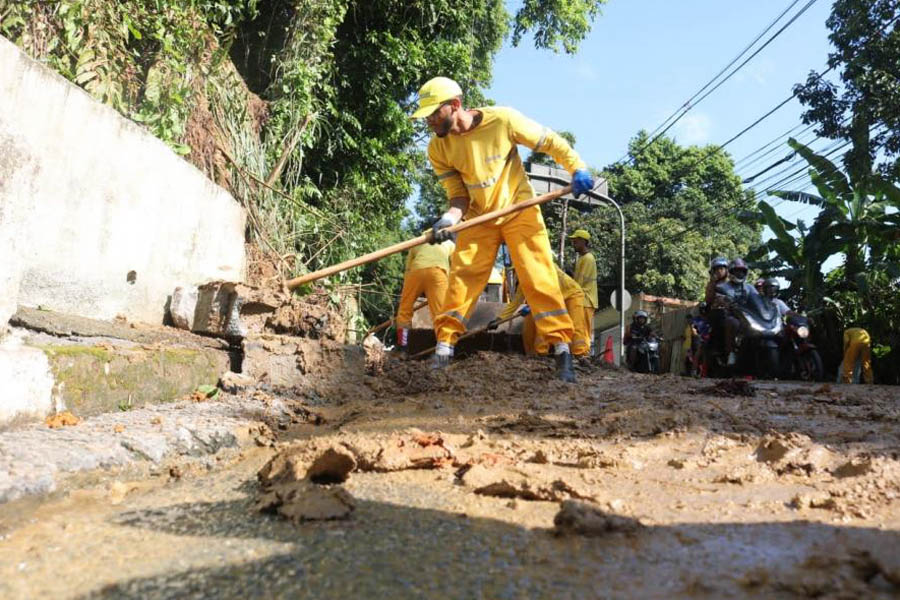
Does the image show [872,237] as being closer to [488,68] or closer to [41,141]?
[488,68]

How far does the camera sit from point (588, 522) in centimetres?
148

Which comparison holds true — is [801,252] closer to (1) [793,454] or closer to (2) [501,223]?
(2) [501,223]

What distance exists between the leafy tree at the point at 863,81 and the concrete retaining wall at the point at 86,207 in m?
12.2

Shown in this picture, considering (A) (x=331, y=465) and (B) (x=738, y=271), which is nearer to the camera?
(A) (x=331, y=465)

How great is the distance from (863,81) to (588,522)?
47.1 ft

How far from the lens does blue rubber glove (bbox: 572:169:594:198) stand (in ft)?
14.5

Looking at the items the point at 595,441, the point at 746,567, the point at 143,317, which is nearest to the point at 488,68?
the point at 143,317

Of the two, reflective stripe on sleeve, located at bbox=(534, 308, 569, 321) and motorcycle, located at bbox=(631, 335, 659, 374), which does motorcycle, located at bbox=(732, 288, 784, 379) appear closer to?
reflective stripe on sleeve, located at bbox=(534, 308, 569, 321)

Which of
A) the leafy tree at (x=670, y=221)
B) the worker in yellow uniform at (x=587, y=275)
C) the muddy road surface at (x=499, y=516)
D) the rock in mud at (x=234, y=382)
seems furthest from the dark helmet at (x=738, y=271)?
the leafy tree at (x=670, y=221)

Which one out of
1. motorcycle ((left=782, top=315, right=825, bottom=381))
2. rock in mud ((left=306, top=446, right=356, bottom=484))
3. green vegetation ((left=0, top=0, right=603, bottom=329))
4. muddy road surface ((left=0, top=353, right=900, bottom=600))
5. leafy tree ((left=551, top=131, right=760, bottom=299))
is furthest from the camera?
leafy tree ((left=551, top=131, right=760, bottom=299))

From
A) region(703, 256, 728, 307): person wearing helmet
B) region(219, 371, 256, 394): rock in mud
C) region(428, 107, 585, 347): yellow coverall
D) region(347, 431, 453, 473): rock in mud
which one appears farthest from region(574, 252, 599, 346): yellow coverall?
region(347, 431, 453, 473): rock in mud

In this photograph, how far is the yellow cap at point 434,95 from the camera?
14.0ft

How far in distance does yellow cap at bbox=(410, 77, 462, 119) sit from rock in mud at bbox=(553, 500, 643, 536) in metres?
3.17

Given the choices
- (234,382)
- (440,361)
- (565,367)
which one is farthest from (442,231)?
(234,382)
